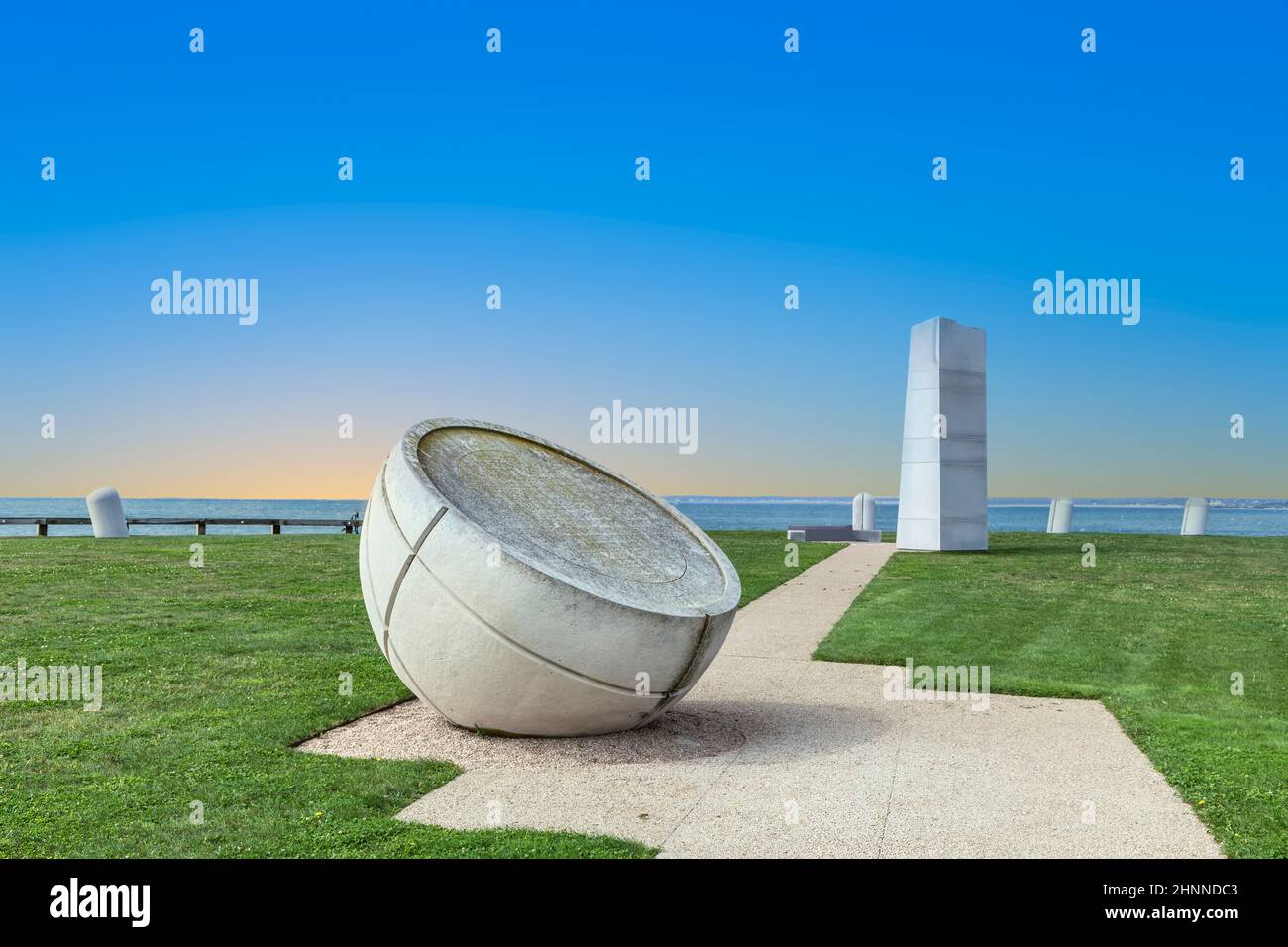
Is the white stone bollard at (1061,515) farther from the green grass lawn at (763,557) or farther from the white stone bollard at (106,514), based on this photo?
the white stone bollard at (106,514)

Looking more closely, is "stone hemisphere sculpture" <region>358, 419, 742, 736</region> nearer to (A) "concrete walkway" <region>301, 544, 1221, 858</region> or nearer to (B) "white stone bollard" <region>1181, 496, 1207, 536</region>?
(A) "concrete walkway" <region>301, 544, 1221, 858</region>

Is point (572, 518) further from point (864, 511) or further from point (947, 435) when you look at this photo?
point (864, 511)

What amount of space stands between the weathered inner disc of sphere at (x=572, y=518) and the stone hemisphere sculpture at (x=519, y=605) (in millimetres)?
20

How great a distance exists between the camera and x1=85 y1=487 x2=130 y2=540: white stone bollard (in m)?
29.3

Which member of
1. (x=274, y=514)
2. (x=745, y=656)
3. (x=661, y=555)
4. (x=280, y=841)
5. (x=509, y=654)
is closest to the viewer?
(x=280, y=841)

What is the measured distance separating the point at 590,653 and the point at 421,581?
126 cm

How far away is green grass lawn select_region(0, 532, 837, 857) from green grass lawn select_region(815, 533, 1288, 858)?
3601 millimetres

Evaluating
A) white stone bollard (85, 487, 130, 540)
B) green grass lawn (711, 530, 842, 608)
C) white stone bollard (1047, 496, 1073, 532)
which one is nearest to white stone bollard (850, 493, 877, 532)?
green grass lawn (711, 530, 842, 608)

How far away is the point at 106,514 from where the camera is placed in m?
29.5

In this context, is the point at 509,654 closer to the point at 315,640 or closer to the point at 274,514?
the point at 315,640

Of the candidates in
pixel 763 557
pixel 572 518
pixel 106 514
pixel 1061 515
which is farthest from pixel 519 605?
pixel 1061 515

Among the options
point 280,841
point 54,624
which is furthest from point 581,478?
point 54,624

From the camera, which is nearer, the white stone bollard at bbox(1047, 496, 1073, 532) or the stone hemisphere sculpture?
the stone hemisphere sculpture

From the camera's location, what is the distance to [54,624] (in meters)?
13.1
